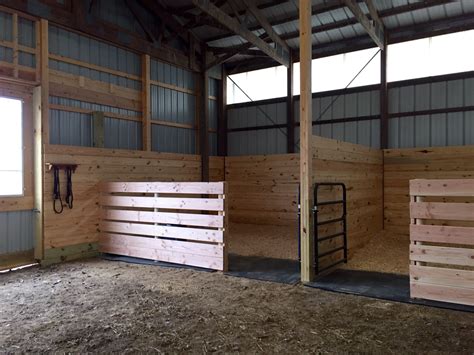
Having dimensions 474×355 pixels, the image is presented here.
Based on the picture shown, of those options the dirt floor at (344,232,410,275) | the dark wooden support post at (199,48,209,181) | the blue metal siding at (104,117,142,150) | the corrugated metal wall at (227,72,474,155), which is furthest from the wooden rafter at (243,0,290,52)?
the dirt floor at (344,232,410,275)

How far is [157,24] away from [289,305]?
249 inches

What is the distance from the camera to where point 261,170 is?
27.5 feet

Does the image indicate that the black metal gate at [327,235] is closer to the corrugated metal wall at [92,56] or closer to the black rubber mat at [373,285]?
the black rubber mat at [373,285]

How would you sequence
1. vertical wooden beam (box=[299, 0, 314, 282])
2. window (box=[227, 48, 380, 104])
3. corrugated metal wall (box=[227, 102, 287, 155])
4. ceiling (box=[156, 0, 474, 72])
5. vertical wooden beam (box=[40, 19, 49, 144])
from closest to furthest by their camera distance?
vertical wooden beam (box=[299, 0, 314, 282])
vertical wooden beam (box=[40, 19, 49, 144])
ceiling (box=[156, 0, 474, 72])
window (box=[227, 48, 380, 104])
corrugated metal wall (box=[227, 102, 287, 155])

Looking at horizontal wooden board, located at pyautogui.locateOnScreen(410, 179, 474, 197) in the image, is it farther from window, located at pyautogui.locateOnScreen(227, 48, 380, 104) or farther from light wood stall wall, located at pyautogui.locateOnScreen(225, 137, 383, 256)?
window, located at pyautogui.locateOnScreen(227, 48, 380, 104)

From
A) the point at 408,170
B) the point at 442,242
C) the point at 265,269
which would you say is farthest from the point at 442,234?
the point at 408,170

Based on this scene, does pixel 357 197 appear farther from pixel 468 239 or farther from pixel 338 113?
pixel 338 113

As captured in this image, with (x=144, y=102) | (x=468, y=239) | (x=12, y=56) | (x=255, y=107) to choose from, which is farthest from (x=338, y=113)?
(x=12, y=56)

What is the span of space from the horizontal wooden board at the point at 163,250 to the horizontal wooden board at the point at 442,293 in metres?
2.07

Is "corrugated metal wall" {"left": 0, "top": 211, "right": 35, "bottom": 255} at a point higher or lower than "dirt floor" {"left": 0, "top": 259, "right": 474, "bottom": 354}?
higher

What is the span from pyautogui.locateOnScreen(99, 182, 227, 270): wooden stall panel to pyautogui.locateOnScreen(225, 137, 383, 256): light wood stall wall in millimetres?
1486

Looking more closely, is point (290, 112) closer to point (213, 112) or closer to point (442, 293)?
point (213, 112)

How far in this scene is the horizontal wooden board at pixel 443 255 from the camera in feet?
10.6

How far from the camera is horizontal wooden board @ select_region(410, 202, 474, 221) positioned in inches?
128
